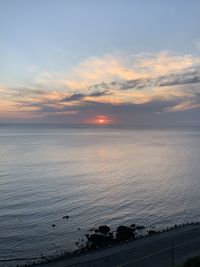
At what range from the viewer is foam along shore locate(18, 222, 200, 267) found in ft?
111

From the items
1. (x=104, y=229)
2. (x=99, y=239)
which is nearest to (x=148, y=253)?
(x=99, y=239)

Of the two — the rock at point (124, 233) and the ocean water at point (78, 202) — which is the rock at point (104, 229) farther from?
the ocean water at point (78, 202)

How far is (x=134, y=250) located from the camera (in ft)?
121

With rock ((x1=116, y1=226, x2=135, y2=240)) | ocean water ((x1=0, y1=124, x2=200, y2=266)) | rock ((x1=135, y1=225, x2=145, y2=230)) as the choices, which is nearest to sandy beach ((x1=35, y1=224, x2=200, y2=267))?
rock ((x1=116, y1=226, x2=135, y2=240))

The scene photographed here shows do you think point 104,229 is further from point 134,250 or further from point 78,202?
point 78,202

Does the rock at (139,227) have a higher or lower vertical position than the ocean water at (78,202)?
lower

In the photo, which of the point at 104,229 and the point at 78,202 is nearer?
the point at 104,229

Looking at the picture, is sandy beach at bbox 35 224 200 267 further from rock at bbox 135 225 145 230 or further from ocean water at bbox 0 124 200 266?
ocean water at bbox 0 124 200 266

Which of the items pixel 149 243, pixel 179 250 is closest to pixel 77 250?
pixel 149 243

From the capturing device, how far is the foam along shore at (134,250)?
33.8 metres

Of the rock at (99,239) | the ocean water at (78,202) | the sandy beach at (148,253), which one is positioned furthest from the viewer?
the ocean water at (78,202)

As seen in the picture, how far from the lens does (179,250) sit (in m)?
36.5

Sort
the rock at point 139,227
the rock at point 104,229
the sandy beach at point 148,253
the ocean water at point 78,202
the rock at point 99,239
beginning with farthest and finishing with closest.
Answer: the rock at point 139,227 → the rock at point 104,229 → the ocean water at point 78,202 → the rock at point 99,239 → the sandy beach at point 148,253

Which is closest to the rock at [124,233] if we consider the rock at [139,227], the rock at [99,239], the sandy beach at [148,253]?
the rock at [99,239]
